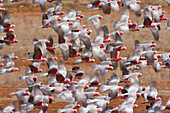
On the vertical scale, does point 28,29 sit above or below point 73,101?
above

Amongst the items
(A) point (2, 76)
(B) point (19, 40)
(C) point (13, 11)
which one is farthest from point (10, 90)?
(C) point (13, 11)

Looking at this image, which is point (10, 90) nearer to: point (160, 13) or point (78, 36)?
point (78, 36)

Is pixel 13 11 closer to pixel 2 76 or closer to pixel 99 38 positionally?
pixel 2 76

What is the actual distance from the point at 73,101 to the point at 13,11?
5.75 m

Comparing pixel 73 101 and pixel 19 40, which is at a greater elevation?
pixel 19 40

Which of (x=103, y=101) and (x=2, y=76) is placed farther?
(x=2, y=76)

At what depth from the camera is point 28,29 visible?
50.9 ft

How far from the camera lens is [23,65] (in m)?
14.4

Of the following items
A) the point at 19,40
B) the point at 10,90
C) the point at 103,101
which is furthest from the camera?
the point at 19,40

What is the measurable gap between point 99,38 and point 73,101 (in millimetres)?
1995

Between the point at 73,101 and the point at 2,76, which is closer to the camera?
the point at 73,101

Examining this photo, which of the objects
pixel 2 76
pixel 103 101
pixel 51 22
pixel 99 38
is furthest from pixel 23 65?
pixel 103 101

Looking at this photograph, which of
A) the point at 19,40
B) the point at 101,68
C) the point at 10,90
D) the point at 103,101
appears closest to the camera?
the point at 103,101

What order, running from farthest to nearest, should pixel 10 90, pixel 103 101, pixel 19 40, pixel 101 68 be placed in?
pixel 19 40 < pixel 10 90 < pixel 101 68 < pixel 103 101
